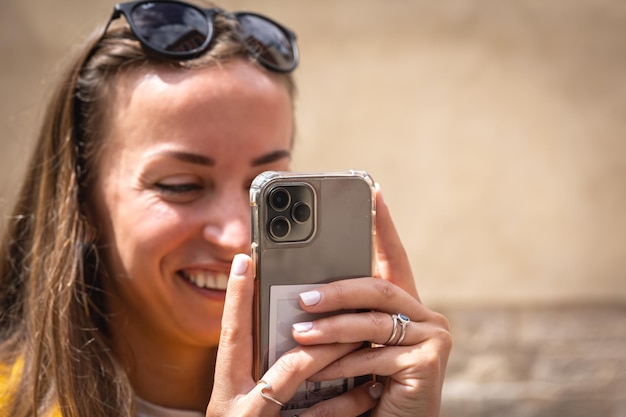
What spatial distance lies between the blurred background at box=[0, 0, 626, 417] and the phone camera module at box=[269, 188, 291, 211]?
2.64 meters

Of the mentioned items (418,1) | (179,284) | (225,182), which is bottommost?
(179,284)

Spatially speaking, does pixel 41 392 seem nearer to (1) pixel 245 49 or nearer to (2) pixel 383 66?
(1) pixel 245 49

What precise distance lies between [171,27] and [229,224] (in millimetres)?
518

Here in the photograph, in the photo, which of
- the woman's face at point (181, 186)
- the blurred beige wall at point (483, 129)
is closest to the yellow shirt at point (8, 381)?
the woman's face at point (181, 186)

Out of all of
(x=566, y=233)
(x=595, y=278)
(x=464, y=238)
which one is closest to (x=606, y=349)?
(x=595, y=278)

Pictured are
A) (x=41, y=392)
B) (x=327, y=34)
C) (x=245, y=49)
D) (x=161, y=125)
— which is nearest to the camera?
(x=41, y=392)

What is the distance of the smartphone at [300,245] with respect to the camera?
121cm

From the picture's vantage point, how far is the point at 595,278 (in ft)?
13.0

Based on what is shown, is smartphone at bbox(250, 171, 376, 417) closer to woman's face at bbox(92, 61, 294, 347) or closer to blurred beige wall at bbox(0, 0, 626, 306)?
woman's face at bbox(92, 61, 294, 347)

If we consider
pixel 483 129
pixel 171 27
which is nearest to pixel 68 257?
pixel 171 27

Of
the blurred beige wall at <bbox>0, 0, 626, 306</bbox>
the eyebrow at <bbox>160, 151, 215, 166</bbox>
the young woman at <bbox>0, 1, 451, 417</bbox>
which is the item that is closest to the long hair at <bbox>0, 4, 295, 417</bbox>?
the young woman at <bbox>0, 1, 451, 417</bbox>

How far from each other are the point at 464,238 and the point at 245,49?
2.42 meters

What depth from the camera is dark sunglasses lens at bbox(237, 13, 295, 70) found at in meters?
Result: 1.83

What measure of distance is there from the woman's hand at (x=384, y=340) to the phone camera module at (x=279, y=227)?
0.11 metres
